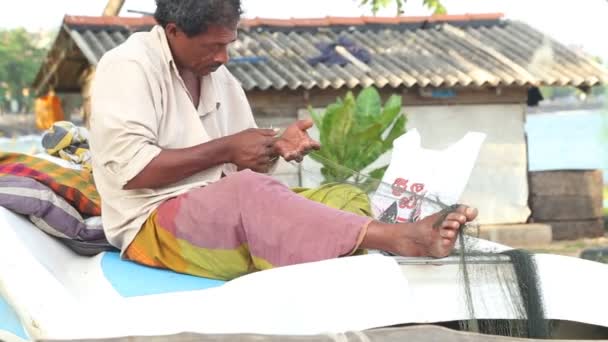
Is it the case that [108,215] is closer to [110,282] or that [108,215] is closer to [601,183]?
[110,282]

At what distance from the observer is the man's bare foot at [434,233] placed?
2.15m

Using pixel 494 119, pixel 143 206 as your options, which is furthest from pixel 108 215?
pixel 494 119

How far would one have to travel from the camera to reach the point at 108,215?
2771mm

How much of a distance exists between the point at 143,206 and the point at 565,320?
3.98 ft

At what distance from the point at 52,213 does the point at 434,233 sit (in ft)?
Answer: 4.21

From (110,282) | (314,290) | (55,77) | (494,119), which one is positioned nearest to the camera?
(314,290)

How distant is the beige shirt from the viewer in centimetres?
257

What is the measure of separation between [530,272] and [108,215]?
4.15ft

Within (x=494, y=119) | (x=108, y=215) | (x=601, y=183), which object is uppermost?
(x=108, y=215)

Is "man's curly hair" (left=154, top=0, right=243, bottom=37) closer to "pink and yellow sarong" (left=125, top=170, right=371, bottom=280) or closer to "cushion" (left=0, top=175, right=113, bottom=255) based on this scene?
"pink and yellow sarong" (left=125, top=170, right=371, bottom=280)

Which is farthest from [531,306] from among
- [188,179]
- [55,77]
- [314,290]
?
[55,77]

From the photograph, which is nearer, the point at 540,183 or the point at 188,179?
the point at 188,179

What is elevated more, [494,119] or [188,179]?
[188,179]

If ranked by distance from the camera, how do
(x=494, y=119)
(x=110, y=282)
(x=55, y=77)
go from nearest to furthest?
(x=110, y=282) < (x=494, y=119) < (x=55, y=77)
